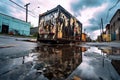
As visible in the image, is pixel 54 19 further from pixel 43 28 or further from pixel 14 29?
pixel 14 29

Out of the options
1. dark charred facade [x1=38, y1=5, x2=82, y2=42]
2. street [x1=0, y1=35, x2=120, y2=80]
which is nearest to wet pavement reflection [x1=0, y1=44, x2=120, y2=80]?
street [x1=0, y1=35, x2=120, y2=80]

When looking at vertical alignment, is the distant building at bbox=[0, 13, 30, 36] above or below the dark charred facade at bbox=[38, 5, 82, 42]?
above

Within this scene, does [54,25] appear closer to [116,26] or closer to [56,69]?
[56,69]

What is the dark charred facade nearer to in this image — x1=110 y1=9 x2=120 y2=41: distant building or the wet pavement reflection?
the wet pavement reflection

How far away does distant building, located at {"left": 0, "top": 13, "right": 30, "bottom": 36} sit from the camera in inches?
983

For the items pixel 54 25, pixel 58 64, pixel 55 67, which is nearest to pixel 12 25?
pixel 54 25

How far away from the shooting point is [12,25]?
27406 mm

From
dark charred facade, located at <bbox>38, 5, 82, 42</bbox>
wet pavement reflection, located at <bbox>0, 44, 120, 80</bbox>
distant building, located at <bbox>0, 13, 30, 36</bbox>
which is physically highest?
distant building, located at <bbox>0, 13, 30, 36</bbox>

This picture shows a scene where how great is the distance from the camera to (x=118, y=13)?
28047mm

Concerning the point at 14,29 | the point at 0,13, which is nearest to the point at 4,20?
the point at 0,13

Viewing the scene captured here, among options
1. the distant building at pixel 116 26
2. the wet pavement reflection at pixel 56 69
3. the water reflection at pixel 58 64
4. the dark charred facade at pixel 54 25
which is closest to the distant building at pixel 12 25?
the dark charred facade at pixel 54 25

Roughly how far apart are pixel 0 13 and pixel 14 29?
206 inches

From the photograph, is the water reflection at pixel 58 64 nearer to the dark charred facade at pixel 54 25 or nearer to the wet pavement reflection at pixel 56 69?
the wet pavement reflection at pixel 56 69

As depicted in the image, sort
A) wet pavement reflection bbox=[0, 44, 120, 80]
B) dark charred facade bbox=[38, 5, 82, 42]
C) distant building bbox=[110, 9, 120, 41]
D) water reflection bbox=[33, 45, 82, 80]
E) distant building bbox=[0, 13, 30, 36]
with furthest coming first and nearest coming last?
1. distant building bbox=[110, 9, 120, 41]
2. distant building bbox=[0, 13, 30, 36]
3. dark charred facade bbox=[38, 5, 82, 42]
4. water reflection bbox=[33, 45, 82, 80]
5. wet pavement reflection bbox=[0, 44, 120, 80]
